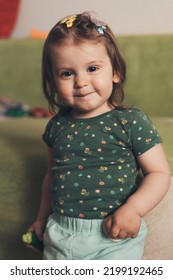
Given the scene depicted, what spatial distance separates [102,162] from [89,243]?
16 centimetres

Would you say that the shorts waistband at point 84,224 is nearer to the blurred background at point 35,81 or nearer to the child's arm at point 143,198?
the child's arm at point 143,198

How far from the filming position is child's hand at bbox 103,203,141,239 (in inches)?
29.7

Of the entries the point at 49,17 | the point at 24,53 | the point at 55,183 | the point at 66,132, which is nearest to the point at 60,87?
the point at 66,132

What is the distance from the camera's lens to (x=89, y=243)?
0.78 m

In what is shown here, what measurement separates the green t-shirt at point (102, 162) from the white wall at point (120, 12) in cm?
104

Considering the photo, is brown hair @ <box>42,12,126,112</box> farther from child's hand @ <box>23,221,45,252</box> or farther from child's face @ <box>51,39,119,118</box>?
child's hand @ <box>23,221,45,252</box>

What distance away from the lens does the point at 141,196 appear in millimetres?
781

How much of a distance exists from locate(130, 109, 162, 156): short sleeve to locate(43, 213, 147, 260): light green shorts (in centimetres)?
16

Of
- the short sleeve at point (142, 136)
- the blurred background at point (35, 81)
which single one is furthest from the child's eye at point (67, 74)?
the blurred background at point (35, 81)

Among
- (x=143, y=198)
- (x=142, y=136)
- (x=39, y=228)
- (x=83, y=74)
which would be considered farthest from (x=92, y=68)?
(x=39, y=228)

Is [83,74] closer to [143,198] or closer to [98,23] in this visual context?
[98,23]

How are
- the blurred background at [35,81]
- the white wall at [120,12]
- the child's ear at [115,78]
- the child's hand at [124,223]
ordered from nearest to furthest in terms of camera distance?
the child's hand at [124,223] < the child's ear at [115,78] < the blurred background at [35,81] < the white wall at [120,12]

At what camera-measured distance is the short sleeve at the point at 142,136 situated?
790 mm
